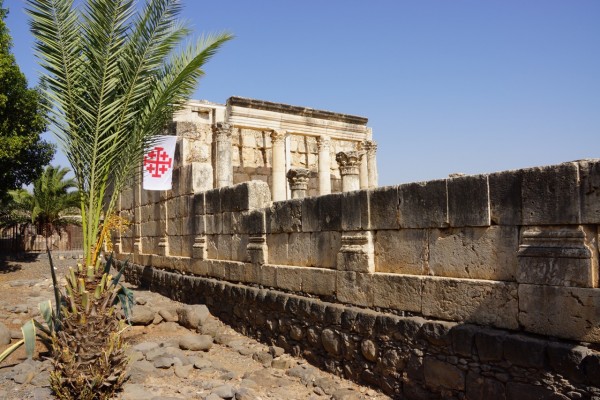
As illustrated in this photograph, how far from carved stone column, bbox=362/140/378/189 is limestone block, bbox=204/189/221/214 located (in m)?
12.8

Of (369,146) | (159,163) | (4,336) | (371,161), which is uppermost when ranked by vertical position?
(369,146)

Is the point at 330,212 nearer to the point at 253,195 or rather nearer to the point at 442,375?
the point at 253,195

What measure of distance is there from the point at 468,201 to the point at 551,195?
34.4 inches

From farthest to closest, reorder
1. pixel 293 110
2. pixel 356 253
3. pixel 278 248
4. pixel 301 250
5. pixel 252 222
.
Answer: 1. pixel 293 110
2. pixel 252 222
3. pixel 278 248
4. pixel 301 250
5. pixel 356 253

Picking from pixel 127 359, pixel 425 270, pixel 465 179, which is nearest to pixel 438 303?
pixel 425 270

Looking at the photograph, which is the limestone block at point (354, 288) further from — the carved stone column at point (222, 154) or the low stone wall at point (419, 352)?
the carved stone column at point (222, 154)

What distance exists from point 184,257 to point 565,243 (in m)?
8.80

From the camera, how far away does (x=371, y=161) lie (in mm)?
22641

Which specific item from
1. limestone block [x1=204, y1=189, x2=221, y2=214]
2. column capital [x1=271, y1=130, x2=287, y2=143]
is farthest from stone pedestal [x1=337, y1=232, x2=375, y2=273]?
column capital [x1=271, y1=130, x2=287, y2=143]

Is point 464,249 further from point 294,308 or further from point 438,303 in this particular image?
point 294,308

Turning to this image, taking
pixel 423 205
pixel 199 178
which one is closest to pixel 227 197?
pixel 199 178

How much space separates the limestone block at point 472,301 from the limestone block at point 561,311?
0.44 ft

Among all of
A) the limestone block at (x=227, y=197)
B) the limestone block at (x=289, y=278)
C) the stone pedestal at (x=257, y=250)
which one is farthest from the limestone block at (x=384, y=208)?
the limestone block at (x=227, y=197)

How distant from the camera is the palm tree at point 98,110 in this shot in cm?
541
